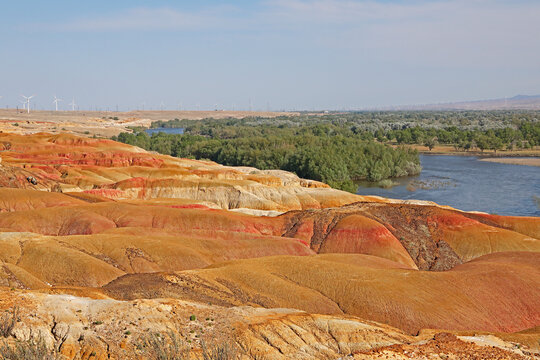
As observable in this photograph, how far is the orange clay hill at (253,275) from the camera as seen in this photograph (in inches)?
979

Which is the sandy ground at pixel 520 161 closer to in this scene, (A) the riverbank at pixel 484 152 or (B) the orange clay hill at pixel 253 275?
(A) the riverbank at pixel 484 152

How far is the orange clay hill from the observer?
24.9 meters

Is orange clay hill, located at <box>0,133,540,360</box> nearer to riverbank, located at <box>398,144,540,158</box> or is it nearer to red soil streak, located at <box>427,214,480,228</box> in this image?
red soil streak, located at <box>427,214,480,228</box>

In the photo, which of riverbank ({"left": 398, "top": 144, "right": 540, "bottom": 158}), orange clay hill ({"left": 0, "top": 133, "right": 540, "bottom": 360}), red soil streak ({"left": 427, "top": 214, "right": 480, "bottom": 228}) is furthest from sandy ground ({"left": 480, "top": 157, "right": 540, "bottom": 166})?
red soil streak ({"left": 427, "top": 214, "right": 480, "bottom": 228})

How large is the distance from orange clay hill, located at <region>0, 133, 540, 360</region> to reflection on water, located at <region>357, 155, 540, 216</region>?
26.8 meters

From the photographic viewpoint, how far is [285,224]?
217 ft

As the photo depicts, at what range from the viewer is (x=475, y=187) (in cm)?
11238

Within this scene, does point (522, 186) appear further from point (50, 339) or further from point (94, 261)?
point (50, 339)

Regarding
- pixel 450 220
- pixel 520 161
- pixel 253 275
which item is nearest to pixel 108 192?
pixel 253 275

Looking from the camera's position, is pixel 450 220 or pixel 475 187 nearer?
pixel 450 220

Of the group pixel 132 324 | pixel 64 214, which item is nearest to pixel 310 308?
pixel 132 324

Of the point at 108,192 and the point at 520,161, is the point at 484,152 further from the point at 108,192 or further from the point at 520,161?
the point at 108,192

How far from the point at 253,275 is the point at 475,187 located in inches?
3372

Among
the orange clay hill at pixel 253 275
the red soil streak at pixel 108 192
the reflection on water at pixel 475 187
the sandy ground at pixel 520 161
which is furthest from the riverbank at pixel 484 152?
the red soil streak at pixel 108 192
